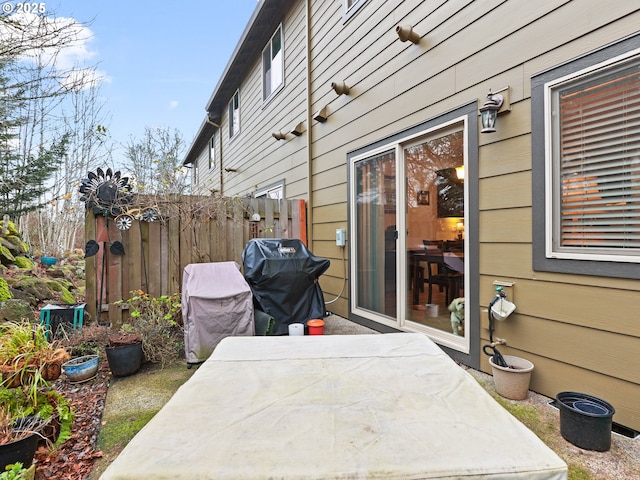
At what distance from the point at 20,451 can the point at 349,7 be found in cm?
532

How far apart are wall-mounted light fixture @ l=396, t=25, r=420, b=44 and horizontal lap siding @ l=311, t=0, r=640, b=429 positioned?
68 mm

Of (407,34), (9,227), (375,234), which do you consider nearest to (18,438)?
(375,234)

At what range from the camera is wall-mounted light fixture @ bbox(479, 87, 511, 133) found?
103 inches

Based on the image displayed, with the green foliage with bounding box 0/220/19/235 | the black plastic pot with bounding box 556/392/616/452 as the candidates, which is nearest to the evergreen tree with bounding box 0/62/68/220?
the green foliage with bounding box 0/220/19/235

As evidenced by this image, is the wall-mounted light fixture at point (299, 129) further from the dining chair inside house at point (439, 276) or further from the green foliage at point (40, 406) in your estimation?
the green foliage at point (40, 406)

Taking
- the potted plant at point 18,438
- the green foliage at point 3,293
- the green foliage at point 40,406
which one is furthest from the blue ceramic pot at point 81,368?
the green foliage at point 3,293

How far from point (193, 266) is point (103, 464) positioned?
2061mm

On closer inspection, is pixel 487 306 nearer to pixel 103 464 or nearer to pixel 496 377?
pixel 496 377

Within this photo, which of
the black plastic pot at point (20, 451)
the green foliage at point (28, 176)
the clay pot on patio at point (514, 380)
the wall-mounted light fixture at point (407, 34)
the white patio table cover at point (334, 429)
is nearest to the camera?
the white patio table cover at point (334, 429)

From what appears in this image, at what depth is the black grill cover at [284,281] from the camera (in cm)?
367

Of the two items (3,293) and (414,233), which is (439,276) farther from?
(3,293)

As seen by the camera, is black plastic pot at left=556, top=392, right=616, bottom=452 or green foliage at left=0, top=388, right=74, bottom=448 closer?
black plastic pot at left=556, top=392, right=616, bottom=452

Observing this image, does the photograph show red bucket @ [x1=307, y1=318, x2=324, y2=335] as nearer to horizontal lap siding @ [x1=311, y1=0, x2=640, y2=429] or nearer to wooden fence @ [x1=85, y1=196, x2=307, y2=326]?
horizontal lap siding @ [x1=311, y1=0, x2=640, y2=429]

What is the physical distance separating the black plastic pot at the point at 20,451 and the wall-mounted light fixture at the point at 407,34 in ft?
13.2
